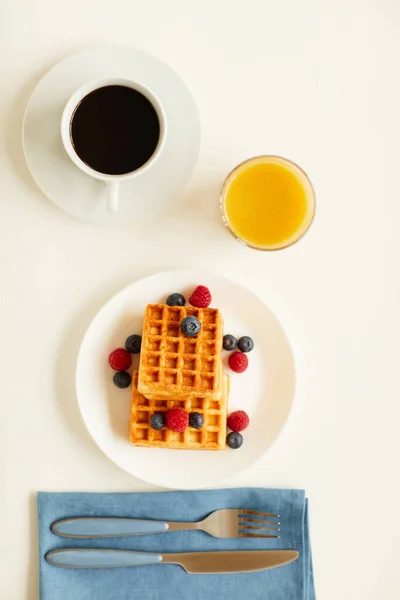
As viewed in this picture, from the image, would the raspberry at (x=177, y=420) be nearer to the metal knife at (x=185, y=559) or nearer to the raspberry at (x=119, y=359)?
the raspberry at (x=119, y=359)

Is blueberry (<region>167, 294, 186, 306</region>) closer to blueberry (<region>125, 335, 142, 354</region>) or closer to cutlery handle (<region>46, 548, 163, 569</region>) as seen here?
blueberry (<region>125, 335, 142, 354</region>)

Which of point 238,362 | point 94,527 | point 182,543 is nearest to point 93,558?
point 94,527

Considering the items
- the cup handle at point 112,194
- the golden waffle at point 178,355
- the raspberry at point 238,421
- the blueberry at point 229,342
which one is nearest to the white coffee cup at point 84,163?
the cup handle at point 112,194

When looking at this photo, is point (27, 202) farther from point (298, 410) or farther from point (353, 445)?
point (353, 445)

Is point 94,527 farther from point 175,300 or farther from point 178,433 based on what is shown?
point 175,300

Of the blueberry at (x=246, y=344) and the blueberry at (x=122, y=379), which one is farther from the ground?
the blueberry at (x=246, y=344)

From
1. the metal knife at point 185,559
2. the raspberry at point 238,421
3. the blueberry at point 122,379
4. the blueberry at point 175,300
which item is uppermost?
the blueberry at point 175,300

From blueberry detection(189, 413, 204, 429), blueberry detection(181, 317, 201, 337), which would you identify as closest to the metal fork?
blueberry detection(189, 413, 204, 429)
